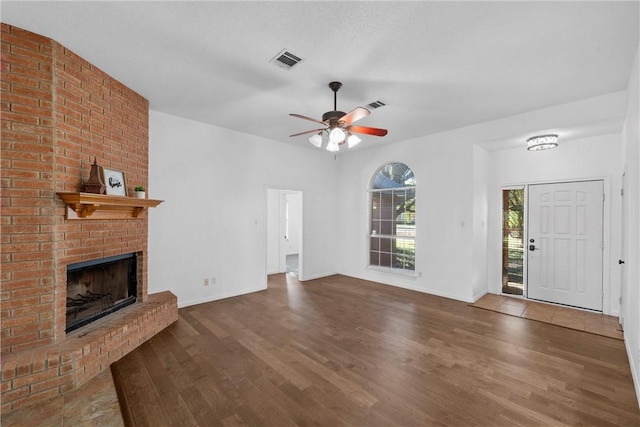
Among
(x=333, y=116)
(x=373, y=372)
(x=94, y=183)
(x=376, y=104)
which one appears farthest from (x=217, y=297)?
(x=376, y=104)

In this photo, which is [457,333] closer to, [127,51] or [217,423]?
[217,423]

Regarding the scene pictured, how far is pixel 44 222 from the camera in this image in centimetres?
237

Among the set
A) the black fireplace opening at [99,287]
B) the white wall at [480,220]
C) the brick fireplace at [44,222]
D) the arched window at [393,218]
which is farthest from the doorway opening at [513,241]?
the black fireplace opening at [99,287]

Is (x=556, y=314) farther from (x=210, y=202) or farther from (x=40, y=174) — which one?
(x=40, y=174)

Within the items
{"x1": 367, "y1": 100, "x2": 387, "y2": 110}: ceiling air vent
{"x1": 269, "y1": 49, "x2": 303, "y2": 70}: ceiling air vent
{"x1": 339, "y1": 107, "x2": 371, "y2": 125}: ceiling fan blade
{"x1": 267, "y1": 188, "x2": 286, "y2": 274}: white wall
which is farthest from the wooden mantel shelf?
A: {"x1": 267, "y1": 188, "x2": 286, "y2": 274}: white wall

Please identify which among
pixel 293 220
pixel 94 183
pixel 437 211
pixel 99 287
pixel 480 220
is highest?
pixel 94 183

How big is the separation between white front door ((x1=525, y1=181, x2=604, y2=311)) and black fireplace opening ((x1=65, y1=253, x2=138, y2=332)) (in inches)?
242

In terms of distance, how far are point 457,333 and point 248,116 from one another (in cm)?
413

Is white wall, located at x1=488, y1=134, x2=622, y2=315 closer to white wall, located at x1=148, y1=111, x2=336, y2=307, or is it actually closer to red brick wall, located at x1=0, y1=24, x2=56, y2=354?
white wall, located at x1=148, y1=111, x2=336, y2=307

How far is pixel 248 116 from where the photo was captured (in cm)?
416

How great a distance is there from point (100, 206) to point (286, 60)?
2.35 metres

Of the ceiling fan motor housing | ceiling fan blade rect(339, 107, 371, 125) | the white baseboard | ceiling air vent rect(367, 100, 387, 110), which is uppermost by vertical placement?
ceiling air vent rect(367, 100, 387, 110)

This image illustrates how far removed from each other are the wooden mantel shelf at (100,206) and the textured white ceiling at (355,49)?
1.36 metres

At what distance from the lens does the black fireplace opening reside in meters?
2.66
